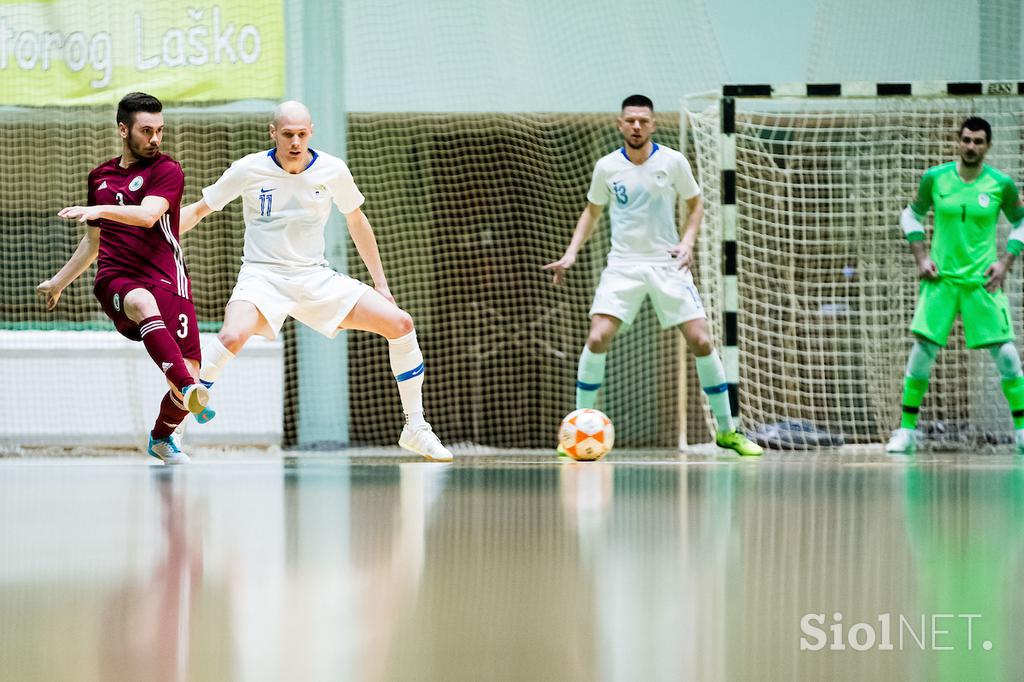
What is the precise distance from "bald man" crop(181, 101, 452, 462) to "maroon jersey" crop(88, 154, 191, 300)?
0.25 meters

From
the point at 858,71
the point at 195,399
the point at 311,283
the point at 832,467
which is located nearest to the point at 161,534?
the point at 195,399

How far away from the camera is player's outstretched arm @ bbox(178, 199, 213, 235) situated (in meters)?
6.03

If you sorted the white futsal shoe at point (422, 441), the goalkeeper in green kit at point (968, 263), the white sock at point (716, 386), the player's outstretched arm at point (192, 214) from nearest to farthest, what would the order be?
the player's outstretched arm at point (192, 214)
the white futsal shoe at point (422, 441)
the white sock at point (716, 386)
the goalkeeper in green kit at point (968, 263)

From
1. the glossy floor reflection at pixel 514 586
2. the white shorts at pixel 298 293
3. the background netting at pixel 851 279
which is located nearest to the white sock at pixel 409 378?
the white shorts at pixel 298 293

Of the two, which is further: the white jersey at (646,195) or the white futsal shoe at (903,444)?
the white futsal shoe at (903,444)

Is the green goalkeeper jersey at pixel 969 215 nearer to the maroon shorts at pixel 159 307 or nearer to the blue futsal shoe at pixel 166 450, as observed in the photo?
the maroon shorts at pixel 159 307

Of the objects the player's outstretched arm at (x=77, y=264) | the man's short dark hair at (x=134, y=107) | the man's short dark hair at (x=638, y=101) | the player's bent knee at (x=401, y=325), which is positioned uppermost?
the man's short dark hair at (x=638, y=101)

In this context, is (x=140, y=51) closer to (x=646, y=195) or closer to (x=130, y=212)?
(x=130, y=212)

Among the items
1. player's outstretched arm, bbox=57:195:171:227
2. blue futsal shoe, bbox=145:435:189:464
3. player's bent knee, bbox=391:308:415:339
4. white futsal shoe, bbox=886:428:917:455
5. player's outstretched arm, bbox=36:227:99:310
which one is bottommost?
white futsal shoe, bbox=886:428:917:455

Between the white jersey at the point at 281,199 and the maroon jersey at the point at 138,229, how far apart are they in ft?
0.75

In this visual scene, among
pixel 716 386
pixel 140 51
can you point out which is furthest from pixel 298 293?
pixel 140 51

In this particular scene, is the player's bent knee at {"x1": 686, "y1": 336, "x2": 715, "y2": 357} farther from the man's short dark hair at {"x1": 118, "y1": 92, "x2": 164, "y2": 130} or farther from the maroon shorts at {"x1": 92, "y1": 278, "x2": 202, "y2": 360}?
the man's short dark hair at {"x1": 118, "y1": 92, "x2": 164, "y2": 130}

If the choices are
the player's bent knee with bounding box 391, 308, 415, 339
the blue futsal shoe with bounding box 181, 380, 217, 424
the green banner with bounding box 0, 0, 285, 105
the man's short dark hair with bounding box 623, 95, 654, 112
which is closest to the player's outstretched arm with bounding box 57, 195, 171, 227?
the blue futsal shoe with bounding box 181, 380, 217, 424

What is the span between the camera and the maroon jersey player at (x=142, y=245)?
18.5ft
